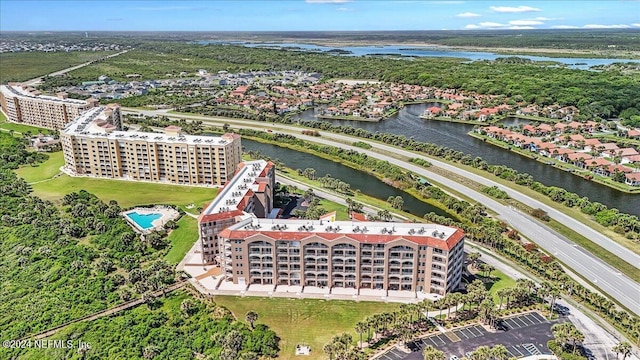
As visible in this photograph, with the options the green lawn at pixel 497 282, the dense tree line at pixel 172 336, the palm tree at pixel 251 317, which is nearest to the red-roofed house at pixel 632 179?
the green lawn at pixel 497 282

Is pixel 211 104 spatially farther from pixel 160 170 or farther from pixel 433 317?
pixel 433 317

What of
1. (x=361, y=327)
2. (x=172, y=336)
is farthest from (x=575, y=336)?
(x=172, y=336)

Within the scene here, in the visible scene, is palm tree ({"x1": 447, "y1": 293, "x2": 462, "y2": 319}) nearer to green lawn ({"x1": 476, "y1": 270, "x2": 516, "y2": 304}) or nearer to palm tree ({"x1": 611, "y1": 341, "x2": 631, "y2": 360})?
green lawn ({"x1": 476, "y1": 270, "x2": 516, "y2": 304})

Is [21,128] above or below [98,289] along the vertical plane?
above

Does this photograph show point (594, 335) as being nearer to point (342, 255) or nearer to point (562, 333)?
point (562, 333)

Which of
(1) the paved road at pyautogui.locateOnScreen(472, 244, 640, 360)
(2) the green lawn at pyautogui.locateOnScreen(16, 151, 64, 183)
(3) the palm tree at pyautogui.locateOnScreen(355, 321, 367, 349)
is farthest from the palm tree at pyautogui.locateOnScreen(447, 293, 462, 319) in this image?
(2) the green lawn at pyautogui.locateOnScreen(16, 151, 64, 183)

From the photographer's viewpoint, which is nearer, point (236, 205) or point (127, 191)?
point (236, 205)
